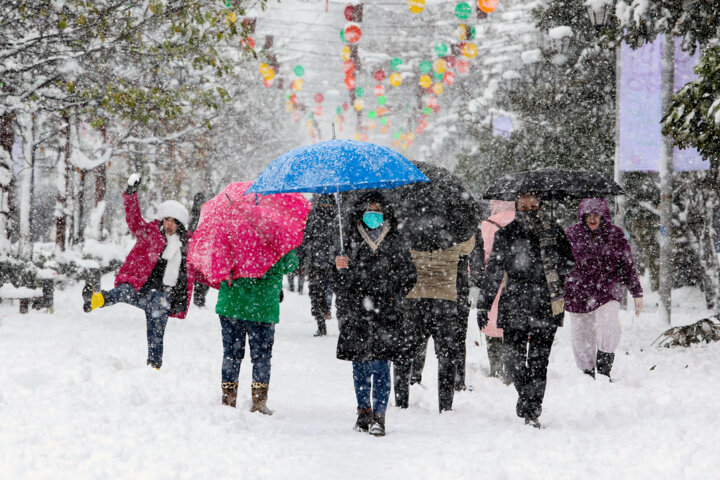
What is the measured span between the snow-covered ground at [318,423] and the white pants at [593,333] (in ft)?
1.08

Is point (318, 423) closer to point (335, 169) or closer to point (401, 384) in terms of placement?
point (401, 384)

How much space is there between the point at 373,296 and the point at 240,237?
130cm

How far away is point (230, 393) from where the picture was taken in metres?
6.55

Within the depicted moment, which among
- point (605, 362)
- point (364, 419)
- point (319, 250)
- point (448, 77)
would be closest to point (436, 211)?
point (364, 419)

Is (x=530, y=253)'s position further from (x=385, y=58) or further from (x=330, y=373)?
(x=385, y=58)

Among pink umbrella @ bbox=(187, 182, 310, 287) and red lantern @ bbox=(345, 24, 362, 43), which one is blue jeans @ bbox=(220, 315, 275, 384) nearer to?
pink umbrella @ bbox=(187, 182, 310, 287)

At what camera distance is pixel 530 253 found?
20.4 feet

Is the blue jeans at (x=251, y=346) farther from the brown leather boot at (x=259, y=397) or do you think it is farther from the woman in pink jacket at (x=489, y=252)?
the woman in pink jacket at (x=489, y=252)

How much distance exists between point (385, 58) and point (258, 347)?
24.7 meters

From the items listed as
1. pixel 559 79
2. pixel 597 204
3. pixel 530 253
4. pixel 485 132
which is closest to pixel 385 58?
pixel 485 132

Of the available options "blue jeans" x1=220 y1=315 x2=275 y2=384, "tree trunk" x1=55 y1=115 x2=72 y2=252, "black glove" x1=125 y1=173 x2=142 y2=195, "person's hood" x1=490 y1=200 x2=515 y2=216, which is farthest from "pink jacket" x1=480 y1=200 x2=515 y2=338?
"tree trunk" x1=55 y1=115 x2=72 y2=252

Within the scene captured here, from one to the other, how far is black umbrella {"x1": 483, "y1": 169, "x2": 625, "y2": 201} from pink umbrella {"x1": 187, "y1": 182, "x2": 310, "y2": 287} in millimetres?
1777

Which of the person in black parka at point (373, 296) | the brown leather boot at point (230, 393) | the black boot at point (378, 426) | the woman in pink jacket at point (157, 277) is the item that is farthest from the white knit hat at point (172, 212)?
the black boot at point (378, 426)

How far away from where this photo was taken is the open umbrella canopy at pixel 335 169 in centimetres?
604
